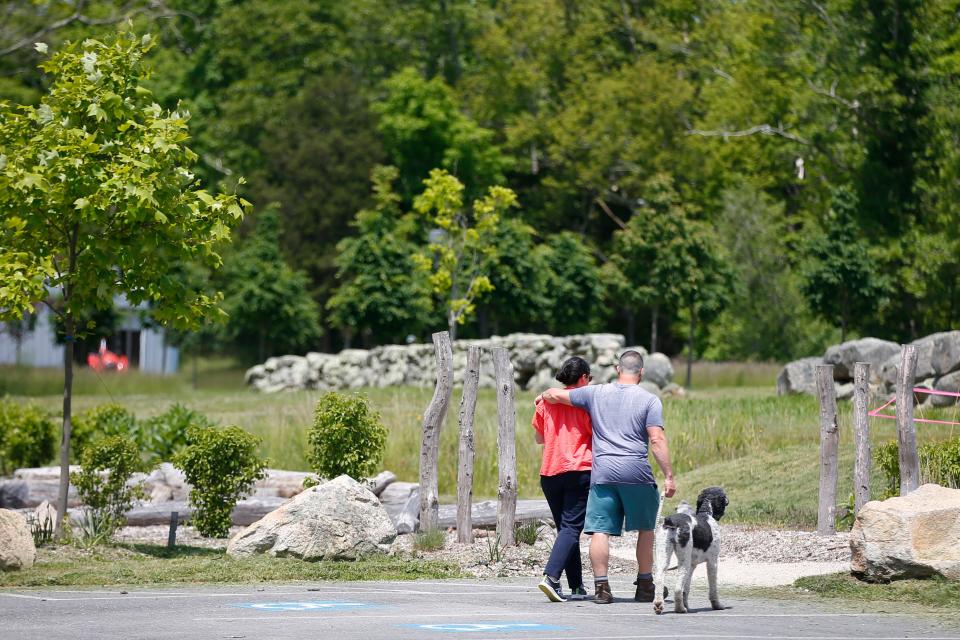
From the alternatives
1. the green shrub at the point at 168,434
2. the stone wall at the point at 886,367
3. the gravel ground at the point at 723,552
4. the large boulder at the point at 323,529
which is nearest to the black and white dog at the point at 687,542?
the gravel ground at the point at 723,552

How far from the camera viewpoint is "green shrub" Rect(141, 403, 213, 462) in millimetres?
22188

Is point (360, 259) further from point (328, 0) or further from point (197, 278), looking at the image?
point (328, 0)

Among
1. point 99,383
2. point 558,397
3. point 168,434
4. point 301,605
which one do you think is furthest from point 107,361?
point 558,397

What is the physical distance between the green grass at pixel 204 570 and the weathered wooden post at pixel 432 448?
1019 mm

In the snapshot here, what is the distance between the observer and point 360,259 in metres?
47.7

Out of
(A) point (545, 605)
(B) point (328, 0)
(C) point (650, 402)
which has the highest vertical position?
(B) point (328, 0)

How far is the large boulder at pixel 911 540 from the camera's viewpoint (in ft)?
39.6

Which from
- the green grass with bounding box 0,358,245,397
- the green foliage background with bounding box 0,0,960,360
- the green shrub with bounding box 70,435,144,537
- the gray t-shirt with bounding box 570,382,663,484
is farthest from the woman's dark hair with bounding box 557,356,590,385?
the green grass with bounding box 0,358,245,397

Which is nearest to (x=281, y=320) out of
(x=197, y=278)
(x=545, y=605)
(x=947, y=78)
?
(x=197, y=278)

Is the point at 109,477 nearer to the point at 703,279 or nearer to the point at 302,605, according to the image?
the point at 302,605

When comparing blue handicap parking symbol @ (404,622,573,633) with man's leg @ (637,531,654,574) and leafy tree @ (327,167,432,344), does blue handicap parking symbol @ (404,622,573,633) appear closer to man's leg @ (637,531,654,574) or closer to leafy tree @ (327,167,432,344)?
man's leg @ (637,531,654,574)

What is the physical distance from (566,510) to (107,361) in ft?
148

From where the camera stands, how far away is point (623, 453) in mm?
10977

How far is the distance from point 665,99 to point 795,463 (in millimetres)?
37494
